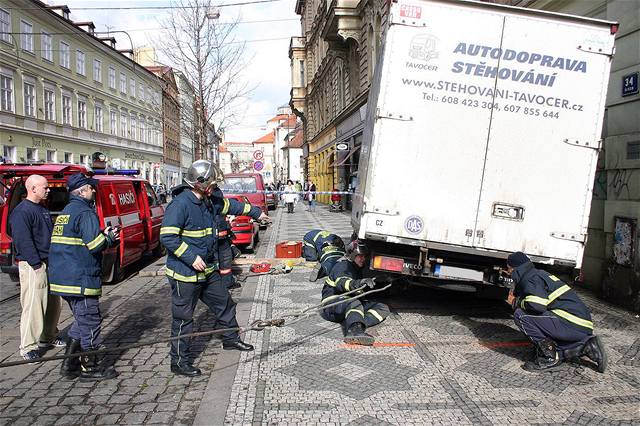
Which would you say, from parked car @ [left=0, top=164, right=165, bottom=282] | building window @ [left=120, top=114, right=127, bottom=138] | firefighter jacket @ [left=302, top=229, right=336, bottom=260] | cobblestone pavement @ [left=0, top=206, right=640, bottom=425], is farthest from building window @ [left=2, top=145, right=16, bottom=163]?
cobblestone pavement @ [left=0, top=206, right=640, bottom=425]

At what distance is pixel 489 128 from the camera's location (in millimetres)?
5332

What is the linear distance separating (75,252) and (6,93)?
90.1 feet

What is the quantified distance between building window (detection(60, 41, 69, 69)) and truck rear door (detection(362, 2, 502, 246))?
3340cm

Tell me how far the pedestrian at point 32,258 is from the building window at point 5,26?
85.5 feet

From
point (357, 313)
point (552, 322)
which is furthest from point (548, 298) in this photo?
point (357, 313)

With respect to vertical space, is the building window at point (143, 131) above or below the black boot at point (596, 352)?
above

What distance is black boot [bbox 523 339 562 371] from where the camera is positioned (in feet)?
15.3

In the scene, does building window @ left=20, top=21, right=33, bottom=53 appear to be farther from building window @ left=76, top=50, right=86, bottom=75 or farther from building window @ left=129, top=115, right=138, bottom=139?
building window @ left=129, top=115, right=138, bottom=139

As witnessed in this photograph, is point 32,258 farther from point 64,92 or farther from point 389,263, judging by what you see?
point 64,92

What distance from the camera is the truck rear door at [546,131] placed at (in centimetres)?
525

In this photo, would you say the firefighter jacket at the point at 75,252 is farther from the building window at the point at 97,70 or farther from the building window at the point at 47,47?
the building window at the point at 97,70

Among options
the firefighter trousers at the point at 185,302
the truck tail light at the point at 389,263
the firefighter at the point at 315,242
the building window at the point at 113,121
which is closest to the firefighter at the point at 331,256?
the firefighter at the point at 315,242

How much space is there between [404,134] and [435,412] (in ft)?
9.31

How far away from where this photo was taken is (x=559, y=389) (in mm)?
4297
